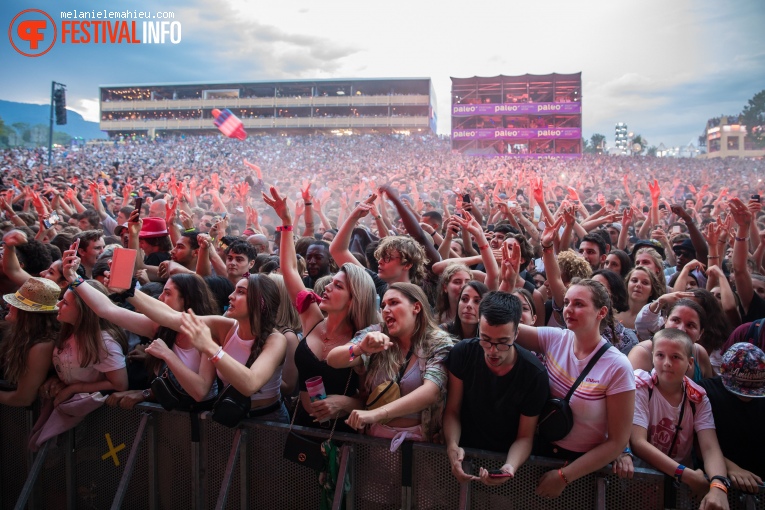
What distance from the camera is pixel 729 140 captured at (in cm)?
5978

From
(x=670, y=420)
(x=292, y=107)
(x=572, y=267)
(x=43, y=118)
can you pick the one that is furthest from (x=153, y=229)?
(x=43, y=118)

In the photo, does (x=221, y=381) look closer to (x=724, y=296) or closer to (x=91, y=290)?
(x=91, y=290)

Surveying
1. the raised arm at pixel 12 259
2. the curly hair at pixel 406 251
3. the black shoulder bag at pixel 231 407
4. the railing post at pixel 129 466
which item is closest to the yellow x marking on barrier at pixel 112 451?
the railing post at pixel 129 466

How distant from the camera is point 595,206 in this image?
10234 mm

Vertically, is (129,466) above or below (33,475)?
above

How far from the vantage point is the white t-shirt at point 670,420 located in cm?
244

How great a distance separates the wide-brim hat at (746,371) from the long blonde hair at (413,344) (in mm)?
1247

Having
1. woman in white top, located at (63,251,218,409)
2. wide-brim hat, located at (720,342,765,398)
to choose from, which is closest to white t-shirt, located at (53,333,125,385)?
woman in white top, located at (63,251,218,409)

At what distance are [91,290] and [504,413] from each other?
2219 millimetres

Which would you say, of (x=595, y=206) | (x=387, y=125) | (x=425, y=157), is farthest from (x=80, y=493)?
(x=387, y=125)

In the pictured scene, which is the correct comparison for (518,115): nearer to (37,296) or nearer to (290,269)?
(290,269)

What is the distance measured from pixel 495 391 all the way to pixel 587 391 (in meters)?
0.39

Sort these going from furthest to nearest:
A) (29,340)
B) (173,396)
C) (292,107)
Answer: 1. (292,107)
2. (29,340)
3. (173,396)

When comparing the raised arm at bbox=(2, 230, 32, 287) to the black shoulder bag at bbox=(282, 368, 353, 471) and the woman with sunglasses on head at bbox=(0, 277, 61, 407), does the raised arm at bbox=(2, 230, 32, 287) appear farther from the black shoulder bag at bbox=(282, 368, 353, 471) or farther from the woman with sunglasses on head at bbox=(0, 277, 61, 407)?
the black shoulder bag at bbox=(282, 368, 353, 471)
